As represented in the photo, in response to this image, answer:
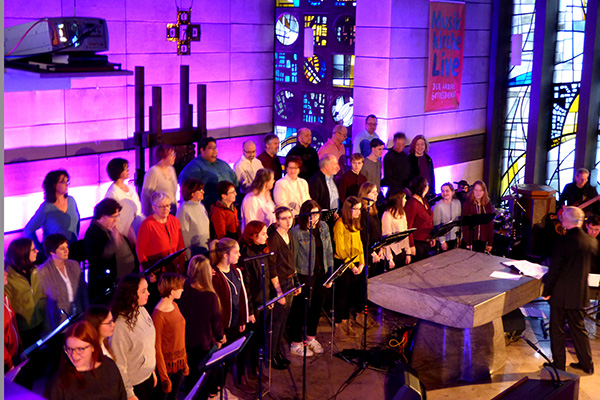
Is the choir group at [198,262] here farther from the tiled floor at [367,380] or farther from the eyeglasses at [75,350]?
the tiled floor at [367,380]

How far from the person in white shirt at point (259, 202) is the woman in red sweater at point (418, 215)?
172 cm

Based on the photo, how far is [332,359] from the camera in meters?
7.02


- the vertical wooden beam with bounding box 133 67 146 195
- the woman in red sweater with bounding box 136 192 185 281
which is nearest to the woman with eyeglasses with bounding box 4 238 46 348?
the woman in red sweater with bounding box 136 192 185 281

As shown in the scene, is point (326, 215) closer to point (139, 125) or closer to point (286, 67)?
point (139, 125)

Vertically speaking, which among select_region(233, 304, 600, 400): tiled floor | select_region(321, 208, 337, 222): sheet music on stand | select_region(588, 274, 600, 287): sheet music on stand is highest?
select_region(321, 208, 337, 222): sheet music on stand

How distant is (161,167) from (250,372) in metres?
2.35

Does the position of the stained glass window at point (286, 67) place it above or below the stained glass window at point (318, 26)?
below

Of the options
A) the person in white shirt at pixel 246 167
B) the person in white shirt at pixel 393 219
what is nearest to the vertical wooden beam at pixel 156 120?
the person in white shirt at pixel 246 167

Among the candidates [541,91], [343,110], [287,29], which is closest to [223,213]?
[343,110]

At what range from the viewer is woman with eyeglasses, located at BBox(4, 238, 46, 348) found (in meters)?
5.19

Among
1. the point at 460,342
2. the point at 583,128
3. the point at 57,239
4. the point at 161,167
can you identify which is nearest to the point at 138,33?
the point at 161,167

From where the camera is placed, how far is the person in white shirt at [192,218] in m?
6.76

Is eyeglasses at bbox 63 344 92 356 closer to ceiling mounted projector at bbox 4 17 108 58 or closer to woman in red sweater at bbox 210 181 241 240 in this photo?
ceiling mounted projector at bbox 4 17 108 58

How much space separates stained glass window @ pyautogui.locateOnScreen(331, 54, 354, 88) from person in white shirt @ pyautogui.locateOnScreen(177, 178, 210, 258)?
4.77 metres
